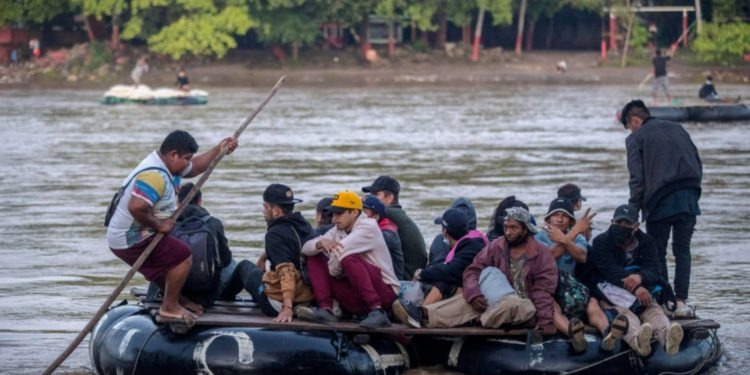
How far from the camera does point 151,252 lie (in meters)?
10.3

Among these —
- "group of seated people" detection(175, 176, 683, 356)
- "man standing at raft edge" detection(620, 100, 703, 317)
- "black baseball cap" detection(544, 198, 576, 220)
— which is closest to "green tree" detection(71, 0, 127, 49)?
"man standing at raft edge" detection(620, 100, 703, 317)

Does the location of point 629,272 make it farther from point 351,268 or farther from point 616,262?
point 351,268

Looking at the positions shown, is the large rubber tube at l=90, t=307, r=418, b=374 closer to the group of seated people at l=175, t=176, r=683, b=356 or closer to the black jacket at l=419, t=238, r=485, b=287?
the group of seated people at l=175, t=176, r=683, b=356

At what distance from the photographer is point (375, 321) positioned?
1031cm

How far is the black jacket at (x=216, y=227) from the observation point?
10.8 metres

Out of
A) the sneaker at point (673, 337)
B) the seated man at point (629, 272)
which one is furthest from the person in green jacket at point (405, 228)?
the sneaker at point (673, 337)

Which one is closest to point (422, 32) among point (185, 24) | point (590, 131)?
point (185, 24)

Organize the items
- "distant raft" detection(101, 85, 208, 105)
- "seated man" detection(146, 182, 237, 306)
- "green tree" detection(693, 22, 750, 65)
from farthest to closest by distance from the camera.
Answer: "green tree" detection(693, 22, 750, 65)
"distant raft" detection(101, 85, 208, 105)
"seated man" detection(146, 182, 237, 306)

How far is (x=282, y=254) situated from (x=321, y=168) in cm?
1654

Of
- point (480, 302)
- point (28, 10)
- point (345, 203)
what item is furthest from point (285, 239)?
point (28, 10)

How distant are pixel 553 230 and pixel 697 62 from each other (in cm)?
4918

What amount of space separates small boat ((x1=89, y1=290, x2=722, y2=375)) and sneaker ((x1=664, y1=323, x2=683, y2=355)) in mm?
155

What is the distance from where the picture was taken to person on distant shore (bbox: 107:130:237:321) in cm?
1023

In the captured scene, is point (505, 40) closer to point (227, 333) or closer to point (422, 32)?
point (422, 32)
